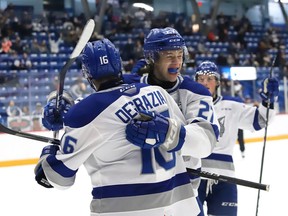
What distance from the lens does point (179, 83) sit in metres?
1.81

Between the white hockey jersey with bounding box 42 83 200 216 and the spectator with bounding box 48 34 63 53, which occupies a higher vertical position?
the white hockey jersey with bounding box 42 83 200 216

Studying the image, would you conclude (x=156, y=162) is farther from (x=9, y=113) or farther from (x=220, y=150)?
(x=9, y=113)

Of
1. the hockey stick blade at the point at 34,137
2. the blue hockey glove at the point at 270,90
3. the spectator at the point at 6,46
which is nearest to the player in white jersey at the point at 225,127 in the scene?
the blue hockey glove at the point at 270,90

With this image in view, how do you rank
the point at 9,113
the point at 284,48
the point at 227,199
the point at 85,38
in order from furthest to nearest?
the point at 284,48, the point at 9,113, the point at 227,199, the point at 85,38

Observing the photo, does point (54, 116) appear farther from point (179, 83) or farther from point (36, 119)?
point (36, 119)

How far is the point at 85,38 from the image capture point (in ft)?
6.15

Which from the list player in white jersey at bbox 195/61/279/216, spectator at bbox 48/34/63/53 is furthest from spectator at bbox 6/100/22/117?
player in white jersey at bbox 195/61/279/216

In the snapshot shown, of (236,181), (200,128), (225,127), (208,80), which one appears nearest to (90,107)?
(200,128)

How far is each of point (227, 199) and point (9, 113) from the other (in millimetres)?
3973

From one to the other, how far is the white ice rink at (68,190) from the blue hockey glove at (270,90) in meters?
1.15

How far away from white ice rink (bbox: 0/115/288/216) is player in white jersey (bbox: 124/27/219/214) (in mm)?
2061

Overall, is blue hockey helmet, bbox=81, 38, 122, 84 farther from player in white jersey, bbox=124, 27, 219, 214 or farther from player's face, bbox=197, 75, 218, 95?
player's face, bbox=197, 75, 218, 95

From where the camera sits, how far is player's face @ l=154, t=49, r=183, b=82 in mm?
1753

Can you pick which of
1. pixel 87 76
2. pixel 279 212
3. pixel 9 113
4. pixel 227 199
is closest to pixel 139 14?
pixel 9 113
